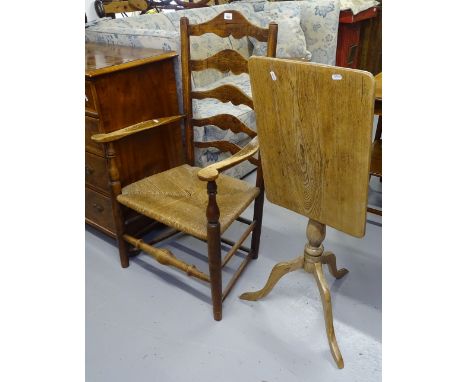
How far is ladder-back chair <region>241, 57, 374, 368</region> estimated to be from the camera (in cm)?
93

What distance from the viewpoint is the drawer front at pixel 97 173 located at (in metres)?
1.68

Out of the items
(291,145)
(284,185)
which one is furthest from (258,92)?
(284,185)

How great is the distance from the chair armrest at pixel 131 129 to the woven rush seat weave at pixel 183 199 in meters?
0.24

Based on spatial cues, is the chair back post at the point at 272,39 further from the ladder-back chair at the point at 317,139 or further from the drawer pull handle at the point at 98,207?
the drawer pull handle at the point at 98,207

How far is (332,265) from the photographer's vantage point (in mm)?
1557

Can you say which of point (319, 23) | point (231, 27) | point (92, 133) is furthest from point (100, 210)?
point (319, 23)

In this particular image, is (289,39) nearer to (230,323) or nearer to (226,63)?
(226,63)

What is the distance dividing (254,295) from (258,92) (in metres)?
0.84

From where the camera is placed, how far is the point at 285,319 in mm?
1476

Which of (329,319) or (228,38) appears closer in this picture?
(329,319)

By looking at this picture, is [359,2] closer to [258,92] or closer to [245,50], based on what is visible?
[245,50]

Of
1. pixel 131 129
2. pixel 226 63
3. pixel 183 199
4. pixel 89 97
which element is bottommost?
pixel 183 199

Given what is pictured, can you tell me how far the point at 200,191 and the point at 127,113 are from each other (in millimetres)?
465

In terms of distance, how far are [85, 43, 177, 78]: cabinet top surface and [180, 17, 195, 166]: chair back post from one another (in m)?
0.13
